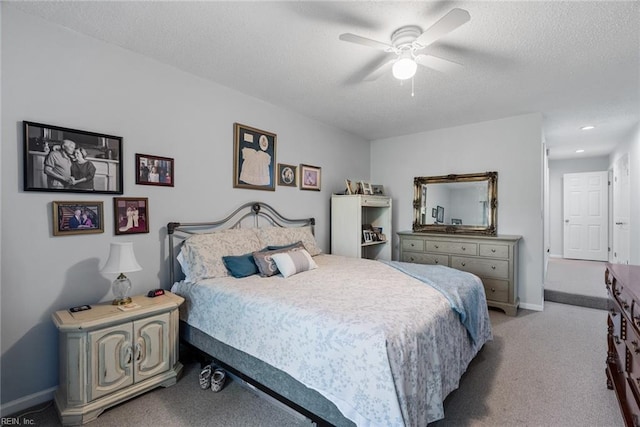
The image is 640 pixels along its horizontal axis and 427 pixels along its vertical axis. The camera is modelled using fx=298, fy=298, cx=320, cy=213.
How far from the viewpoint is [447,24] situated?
169cm

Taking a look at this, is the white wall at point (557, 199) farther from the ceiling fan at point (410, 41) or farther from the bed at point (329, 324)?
the ceiling fan at point (410, 41)

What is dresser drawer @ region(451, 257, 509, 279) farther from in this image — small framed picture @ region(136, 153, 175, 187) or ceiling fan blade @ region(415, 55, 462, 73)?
small framed picture @ region(136, 153, 175, 187)

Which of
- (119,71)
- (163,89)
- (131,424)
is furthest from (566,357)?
(119,71)

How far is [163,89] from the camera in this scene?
262cm

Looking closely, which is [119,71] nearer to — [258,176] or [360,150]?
[258,176]

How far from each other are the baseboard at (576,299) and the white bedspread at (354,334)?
2508mm

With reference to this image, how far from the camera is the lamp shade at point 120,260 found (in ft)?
6.64

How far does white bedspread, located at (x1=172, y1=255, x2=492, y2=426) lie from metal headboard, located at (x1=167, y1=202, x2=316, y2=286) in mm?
416

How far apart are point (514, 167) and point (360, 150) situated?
225 centimetres


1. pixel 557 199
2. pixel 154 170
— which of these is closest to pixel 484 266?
pixel 154 170

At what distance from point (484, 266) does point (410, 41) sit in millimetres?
2967

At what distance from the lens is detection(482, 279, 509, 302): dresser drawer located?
3.69 meters

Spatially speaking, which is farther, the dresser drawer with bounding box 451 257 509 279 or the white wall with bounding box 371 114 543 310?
the white wall with bounding box 371 114 543 310

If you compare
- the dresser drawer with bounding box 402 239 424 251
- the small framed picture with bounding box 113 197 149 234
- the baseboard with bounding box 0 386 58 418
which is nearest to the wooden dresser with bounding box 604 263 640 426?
the dresser drawer with bounding box 402 239 424 251
